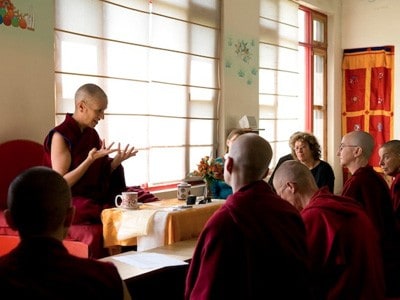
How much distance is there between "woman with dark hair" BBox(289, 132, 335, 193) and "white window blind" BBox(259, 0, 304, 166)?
1735 mm

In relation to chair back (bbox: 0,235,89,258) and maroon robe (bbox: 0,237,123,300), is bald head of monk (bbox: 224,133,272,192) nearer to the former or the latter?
maroon robe (bbox: 0,237,123,300)

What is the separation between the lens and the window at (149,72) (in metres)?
3.77

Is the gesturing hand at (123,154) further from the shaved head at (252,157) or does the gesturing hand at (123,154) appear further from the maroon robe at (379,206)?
the shaved head at (252,157)

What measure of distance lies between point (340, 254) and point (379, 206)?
0.87m

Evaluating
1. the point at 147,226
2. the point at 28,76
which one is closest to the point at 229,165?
the point at 147,226

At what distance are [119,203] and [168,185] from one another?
1334mm

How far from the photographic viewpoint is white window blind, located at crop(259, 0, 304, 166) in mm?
5934

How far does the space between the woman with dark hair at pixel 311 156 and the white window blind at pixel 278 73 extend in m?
1.73

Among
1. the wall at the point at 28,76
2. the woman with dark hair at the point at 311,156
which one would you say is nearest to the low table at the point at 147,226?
the wall at the point at 28,76

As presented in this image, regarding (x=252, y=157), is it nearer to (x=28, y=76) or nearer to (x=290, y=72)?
(x=28, y=76)

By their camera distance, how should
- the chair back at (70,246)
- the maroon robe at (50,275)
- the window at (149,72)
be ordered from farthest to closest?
the window at (149,72) → the chair back at (70,246) → the maroon robe at (50,275)

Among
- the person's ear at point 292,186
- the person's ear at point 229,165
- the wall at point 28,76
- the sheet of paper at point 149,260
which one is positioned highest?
the wall at point 28,76

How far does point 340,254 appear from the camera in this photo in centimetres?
201

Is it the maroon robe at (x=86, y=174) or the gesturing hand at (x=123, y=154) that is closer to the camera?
the maroon robe at (x=86, y=174)
